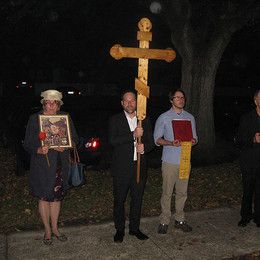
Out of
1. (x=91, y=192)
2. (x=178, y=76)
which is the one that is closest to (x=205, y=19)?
(x=91, y=192)

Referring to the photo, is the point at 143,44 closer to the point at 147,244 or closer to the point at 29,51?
the point at 147,244

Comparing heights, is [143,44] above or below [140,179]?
above

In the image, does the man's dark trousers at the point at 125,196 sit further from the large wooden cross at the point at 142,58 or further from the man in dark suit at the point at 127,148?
the large wooden cross at the point at 142,58

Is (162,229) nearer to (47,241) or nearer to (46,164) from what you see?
(47,241)

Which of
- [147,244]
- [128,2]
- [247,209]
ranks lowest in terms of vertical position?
[147,244]

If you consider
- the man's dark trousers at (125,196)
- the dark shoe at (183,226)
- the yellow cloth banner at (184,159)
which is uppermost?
the yellow cloth banner at (184,159)

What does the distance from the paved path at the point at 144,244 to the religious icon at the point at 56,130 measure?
1.34 metres

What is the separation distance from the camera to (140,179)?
5250 millimetres

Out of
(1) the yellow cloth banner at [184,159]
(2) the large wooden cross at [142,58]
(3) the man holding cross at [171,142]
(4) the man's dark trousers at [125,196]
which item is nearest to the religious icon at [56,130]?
(4) the man's dark trousers at [125,196]

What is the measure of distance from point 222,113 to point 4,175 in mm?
13401

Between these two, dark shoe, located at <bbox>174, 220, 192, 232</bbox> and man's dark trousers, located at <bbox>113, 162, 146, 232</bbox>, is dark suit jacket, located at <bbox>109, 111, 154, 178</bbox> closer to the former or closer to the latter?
man's dark trousers, located at <bbox>113, 162, 146, 232</bbox>

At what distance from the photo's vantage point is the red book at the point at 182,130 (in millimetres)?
5297

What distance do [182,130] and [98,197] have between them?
271 centimetres

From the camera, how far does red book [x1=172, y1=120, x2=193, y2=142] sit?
530 centimetres
